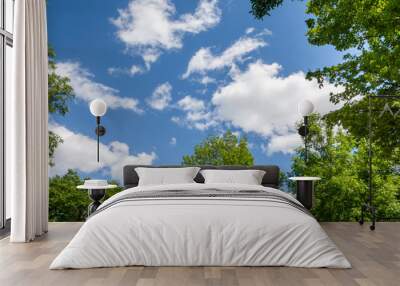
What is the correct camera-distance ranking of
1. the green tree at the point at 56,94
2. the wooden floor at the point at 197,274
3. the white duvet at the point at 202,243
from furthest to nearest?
the green tree at the point at 56,94, the white duvet at the point at 202,243, the wooden floor at the point at 197,274

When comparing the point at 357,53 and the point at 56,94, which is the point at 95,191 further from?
the point at 357,53

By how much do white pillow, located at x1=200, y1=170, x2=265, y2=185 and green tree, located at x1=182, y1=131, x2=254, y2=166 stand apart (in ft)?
4.63

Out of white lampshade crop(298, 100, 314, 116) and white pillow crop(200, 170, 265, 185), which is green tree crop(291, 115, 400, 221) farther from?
white pillow crop(200, 170, 265, 185)

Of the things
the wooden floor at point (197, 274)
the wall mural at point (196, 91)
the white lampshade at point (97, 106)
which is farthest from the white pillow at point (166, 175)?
the wooden floor at point (197, 274)

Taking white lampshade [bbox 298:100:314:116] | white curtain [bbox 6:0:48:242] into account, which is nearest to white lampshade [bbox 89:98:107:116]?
white curtain [bbox 6:0:48:242]

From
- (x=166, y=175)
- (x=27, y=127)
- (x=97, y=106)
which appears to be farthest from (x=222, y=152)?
(x=27, y=127)

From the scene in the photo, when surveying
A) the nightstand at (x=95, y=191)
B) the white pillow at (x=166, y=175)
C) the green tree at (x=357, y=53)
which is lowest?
the nightstand at (x=95, y=191)

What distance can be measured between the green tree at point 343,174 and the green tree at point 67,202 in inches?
122

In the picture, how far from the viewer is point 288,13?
8094mm

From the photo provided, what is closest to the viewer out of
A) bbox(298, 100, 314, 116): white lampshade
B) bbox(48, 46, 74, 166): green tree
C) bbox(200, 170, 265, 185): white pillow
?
bbox(200, 170, 265, 185): white pillow

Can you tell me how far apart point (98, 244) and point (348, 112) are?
5.31 metres

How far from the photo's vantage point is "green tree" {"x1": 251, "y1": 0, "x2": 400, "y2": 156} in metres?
7.73

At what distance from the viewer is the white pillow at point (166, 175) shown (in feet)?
20.3

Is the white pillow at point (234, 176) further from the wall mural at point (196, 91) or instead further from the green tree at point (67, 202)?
the green tree at point (67, 202)
